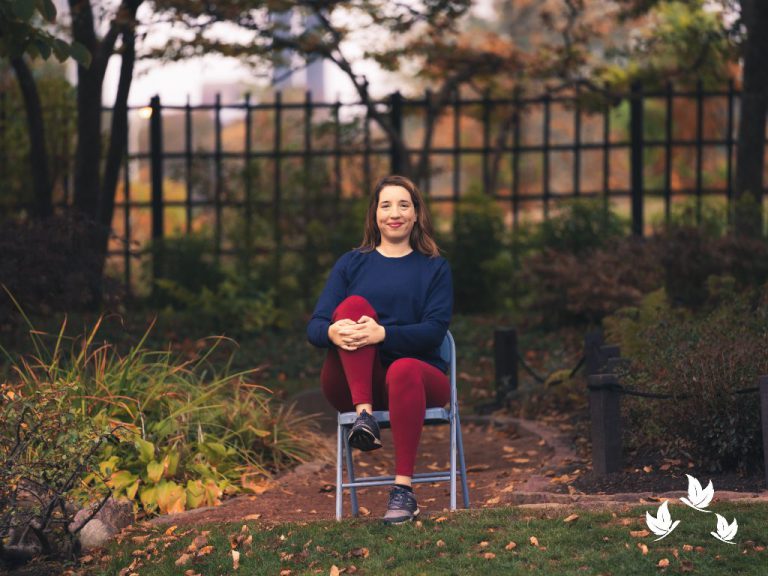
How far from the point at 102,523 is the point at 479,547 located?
6.48 ft

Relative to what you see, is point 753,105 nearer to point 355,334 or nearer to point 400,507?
point 355,334

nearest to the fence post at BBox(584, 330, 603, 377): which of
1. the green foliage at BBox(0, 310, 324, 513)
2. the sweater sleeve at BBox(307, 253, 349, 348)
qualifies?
the green foliage at BBox(0, 310, 324, 513)

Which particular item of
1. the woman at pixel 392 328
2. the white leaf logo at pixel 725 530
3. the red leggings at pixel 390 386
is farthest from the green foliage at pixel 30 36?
the white leaf logo at pixel 725 530

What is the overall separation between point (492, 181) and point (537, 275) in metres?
5.19

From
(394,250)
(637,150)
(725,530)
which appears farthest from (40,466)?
(637,150)

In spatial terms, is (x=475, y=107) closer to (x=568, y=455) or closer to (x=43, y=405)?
(x=568, y=455)

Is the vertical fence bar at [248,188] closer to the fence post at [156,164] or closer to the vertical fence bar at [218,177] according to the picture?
the vertical fence bar at [218,177]

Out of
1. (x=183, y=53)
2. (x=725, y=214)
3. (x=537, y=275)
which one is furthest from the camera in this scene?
(x=725, y=214)

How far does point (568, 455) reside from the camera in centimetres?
733

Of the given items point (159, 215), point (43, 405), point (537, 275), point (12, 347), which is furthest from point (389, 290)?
point (159, 215)

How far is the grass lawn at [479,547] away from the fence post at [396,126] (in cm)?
932

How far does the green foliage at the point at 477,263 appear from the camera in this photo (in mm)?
13680

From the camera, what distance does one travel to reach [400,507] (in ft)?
17.6

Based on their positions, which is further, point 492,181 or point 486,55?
point 492,181
